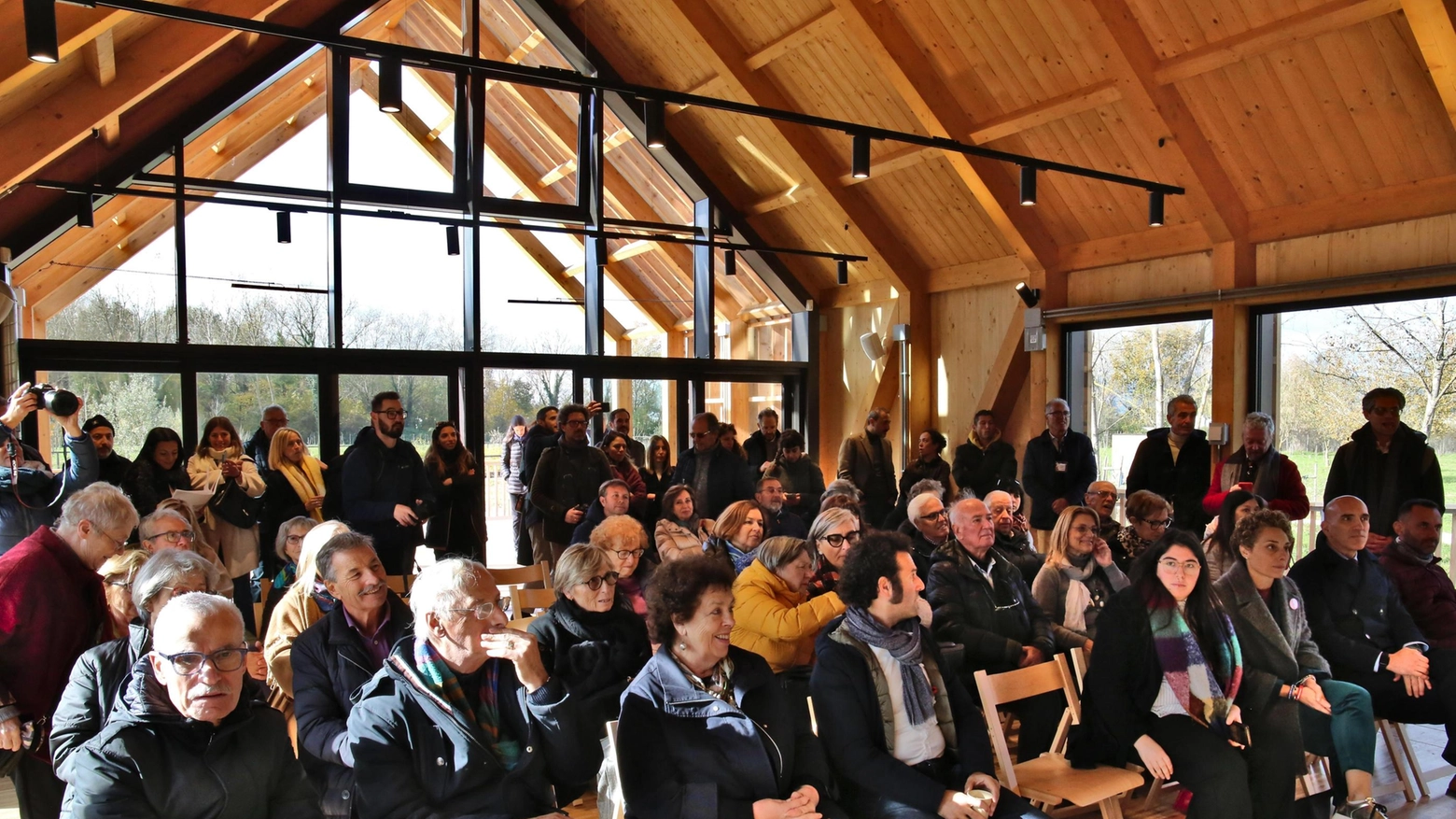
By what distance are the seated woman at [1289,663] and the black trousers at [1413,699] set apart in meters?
0.22

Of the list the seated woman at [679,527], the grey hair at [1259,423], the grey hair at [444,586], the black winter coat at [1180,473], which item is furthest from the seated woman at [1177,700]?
the black winter coat at [1180,473]

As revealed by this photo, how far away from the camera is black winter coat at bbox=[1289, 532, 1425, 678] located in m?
3.90

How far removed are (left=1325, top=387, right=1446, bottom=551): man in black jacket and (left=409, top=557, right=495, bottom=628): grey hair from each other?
200 inches

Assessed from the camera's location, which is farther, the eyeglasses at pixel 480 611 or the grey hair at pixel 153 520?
the grey hair at pixel 153 520

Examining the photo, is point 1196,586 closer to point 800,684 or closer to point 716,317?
point 800,684

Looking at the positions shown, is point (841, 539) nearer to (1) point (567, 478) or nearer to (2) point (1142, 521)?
(2) point (1142, 521)

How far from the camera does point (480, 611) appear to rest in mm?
2363

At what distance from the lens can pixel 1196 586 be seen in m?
3.34

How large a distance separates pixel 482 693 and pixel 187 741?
0.65 m

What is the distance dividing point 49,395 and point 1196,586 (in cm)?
460

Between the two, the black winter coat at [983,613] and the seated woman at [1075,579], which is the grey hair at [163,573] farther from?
the seated woman at [1075,579]

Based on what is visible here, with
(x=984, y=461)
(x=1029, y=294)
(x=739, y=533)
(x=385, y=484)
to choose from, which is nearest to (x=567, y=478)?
(x=385, y=484)

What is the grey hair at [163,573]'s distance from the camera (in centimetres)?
259

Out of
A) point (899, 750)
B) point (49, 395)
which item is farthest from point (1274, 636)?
point (49, 395)
